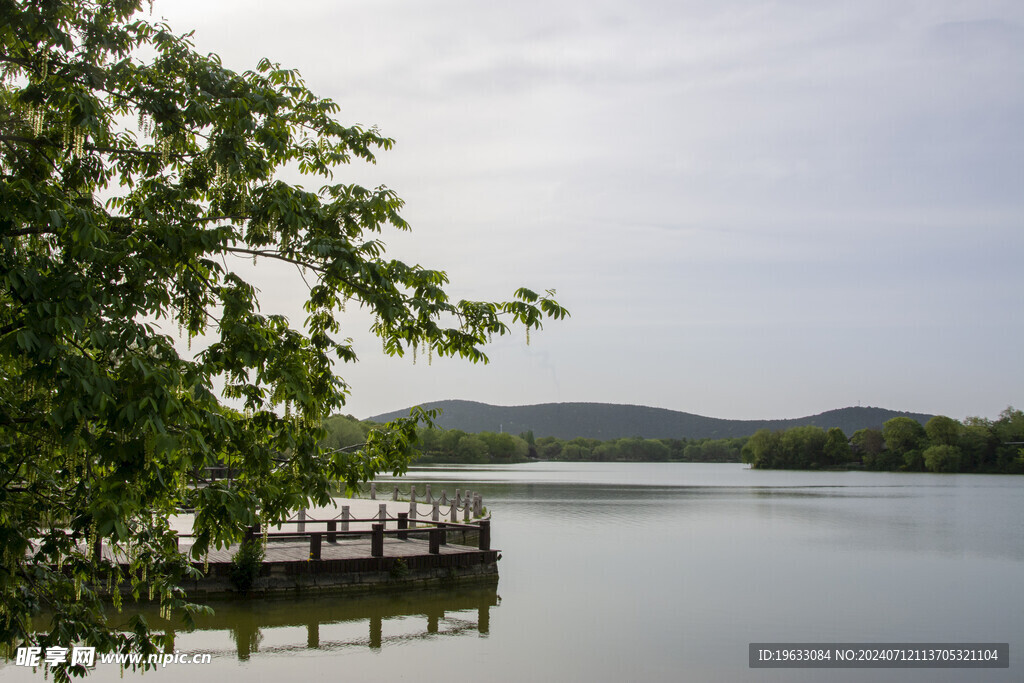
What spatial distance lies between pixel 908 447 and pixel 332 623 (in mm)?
152728

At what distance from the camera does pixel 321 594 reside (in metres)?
18.0

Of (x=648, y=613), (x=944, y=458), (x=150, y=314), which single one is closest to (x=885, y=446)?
(x=944, y=458)

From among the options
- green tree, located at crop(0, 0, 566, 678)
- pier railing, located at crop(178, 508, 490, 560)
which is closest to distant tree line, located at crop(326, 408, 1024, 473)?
pier railing, located at crop(178, 508, 490, 560)

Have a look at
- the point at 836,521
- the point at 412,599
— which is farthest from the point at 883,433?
the point at 412,599

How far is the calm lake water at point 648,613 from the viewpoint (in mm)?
14758

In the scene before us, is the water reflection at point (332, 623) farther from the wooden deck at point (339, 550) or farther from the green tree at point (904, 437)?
the green tree at point (904, 437)

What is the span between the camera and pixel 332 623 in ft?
53.9

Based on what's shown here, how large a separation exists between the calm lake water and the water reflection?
0.05 metres

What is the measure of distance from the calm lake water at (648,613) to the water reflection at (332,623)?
1.9 inches

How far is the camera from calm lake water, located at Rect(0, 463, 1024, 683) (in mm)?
14758

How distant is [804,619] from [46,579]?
1753 cm

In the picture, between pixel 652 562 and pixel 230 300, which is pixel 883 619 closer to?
pixel 652 562

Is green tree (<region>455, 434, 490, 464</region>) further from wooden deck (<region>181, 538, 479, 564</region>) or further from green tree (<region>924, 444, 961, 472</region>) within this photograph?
wooden deck (<region>181, 538, 479, 564</region>)

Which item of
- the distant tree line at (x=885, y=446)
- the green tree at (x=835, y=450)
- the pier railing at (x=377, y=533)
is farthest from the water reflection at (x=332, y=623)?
the green tree at (x=835, y=450)
